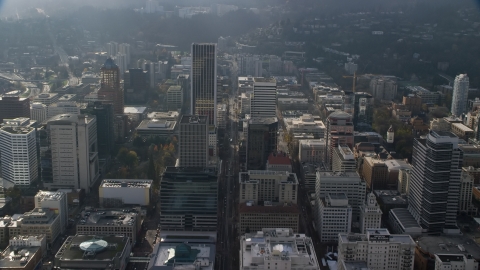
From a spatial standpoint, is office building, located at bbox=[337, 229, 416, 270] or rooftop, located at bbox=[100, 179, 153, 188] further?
rooftop, located at bbox=[100, 179, 153, 188]

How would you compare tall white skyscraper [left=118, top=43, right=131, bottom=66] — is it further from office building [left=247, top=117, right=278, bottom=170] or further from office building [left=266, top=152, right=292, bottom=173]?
office building [left=266, top=152, right=292, bottom=173]

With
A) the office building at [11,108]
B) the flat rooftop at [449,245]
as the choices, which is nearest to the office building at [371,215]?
the flat rooftop at [449,245]

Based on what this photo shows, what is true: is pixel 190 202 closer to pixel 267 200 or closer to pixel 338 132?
pixel 267 200

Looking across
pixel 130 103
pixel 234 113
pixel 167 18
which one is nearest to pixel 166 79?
pixel 130 103

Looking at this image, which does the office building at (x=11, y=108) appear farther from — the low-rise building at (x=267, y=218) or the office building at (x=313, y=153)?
the low-rise building at (x=267, y=218)

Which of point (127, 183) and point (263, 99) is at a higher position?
point (263, 99)

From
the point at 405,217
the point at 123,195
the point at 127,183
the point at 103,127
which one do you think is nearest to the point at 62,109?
the point at 103,127

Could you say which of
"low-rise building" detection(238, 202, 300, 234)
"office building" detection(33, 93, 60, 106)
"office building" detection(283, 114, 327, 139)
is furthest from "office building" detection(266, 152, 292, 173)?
"office building" detection(33, 93, 60, 106)
